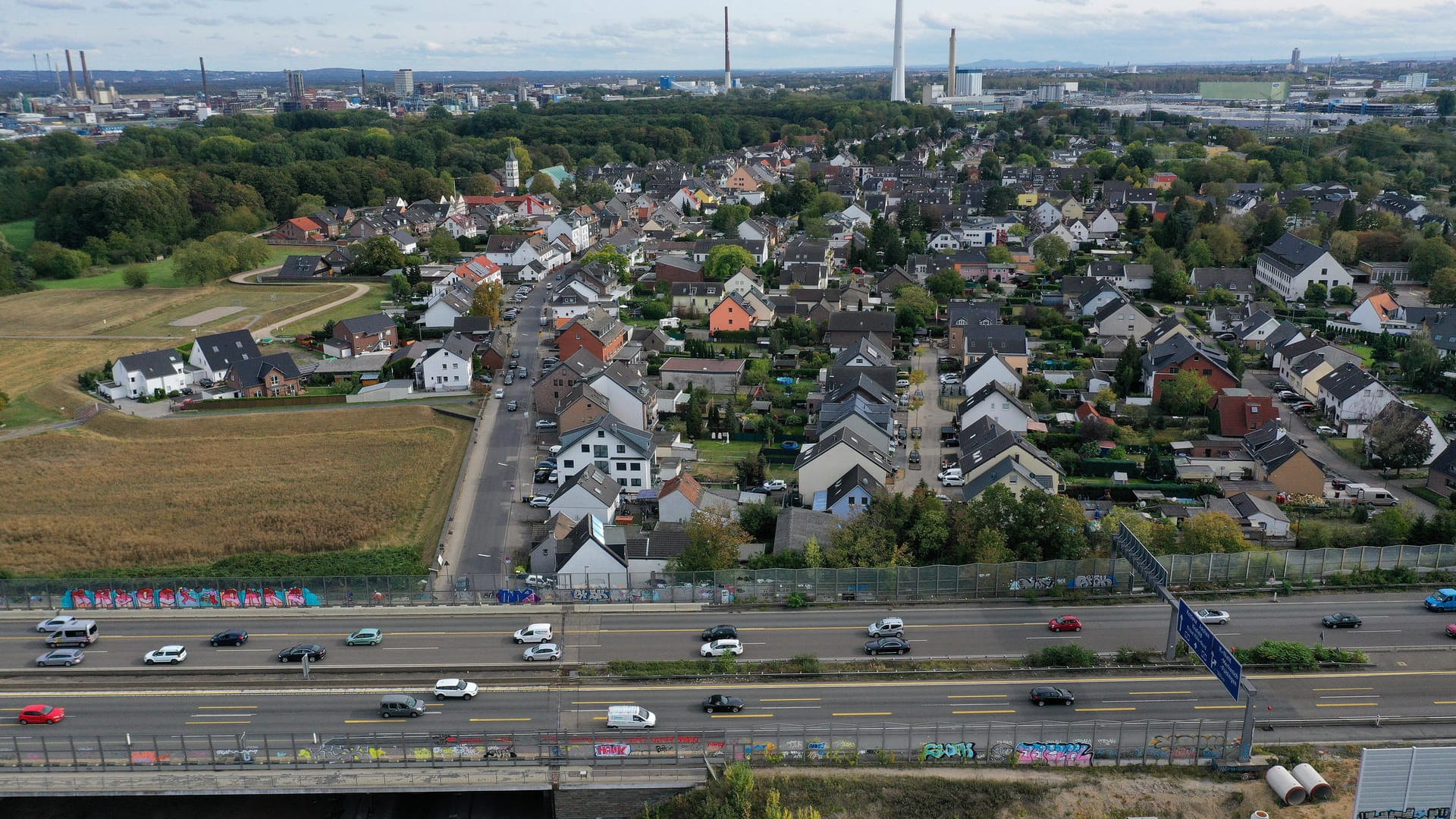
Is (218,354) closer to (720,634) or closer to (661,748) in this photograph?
(720,634)

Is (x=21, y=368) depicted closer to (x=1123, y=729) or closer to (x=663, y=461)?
(x=663, y=461)

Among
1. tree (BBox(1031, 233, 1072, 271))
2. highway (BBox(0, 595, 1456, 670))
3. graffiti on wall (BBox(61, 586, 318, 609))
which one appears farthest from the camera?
tree (BBox(1031, 233, 1072, 271))

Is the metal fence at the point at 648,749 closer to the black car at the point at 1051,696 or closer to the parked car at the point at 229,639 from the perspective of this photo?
the black car at the point at 1051,696

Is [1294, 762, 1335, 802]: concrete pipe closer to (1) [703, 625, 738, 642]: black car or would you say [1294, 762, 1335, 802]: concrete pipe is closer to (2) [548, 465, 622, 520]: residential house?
(1) [703, 625, 738, 642]: black car

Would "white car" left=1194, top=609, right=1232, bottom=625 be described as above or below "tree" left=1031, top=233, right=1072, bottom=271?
below

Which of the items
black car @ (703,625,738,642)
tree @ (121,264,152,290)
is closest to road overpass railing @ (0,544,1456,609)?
black car @ (703,625,738,642)

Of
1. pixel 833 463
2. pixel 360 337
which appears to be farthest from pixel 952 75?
pixel 833 463
